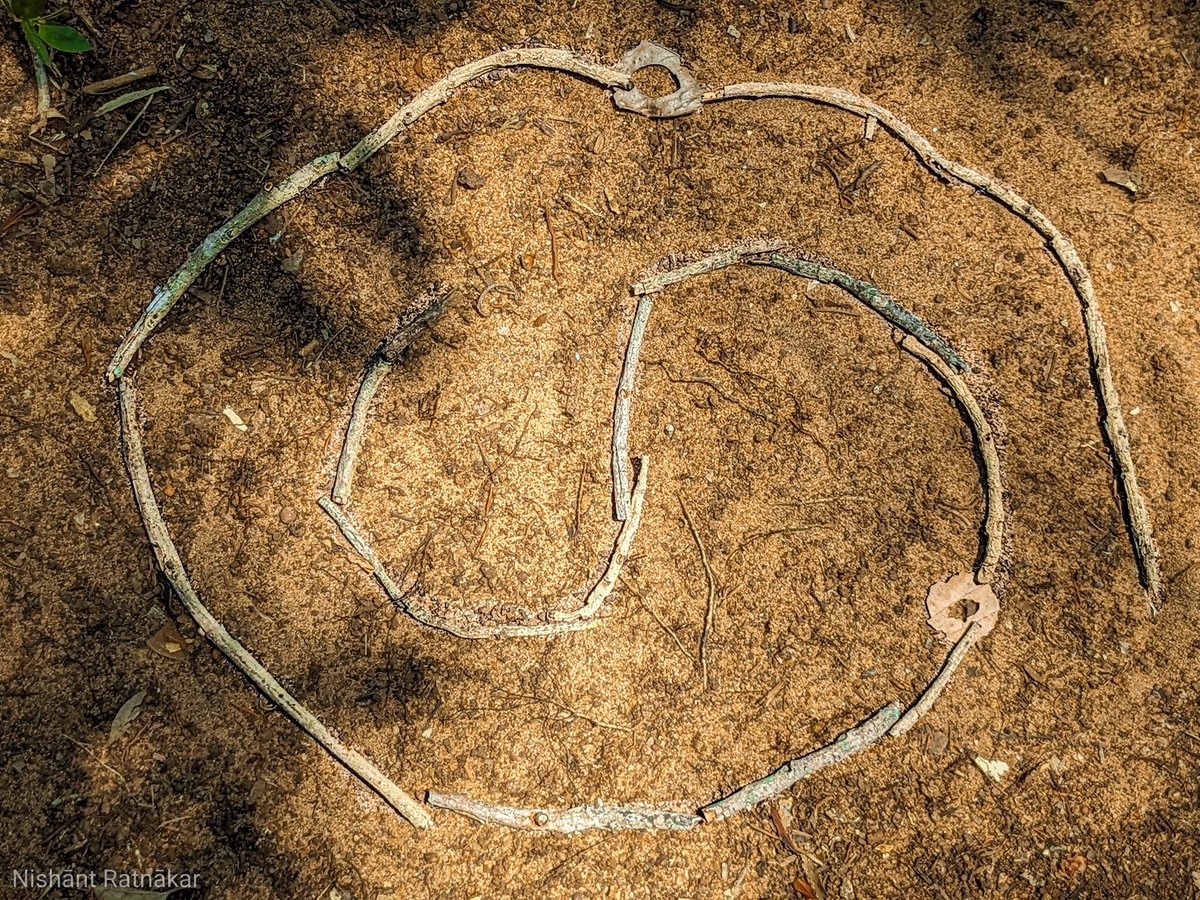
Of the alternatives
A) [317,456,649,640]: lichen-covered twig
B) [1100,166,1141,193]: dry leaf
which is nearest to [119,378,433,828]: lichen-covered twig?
[317,456,649,640]: lichen-covered twig

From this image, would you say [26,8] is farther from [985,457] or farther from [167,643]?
[985,457]

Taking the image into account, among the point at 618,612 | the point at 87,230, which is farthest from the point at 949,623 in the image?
the point at 87,230

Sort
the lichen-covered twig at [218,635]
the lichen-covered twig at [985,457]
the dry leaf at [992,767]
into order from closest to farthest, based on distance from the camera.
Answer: the lichen-covered twig at [218,635]
the dry leaf at [992,767]
the lichen-covered twig at [985,457]

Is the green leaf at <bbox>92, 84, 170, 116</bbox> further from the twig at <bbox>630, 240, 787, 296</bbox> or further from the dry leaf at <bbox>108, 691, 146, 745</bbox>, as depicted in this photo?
the dry leaf at <bbox>108, 691, 146, 745</bbox>

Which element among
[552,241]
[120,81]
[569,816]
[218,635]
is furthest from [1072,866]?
[120,81]

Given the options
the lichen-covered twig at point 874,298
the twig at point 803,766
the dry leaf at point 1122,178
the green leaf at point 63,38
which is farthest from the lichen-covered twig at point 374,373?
the dry leaf at point 1122,178

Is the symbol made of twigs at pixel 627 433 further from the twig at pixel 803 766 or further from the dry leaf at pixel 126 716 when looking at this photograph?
the dry leaf at pixel 126 716
